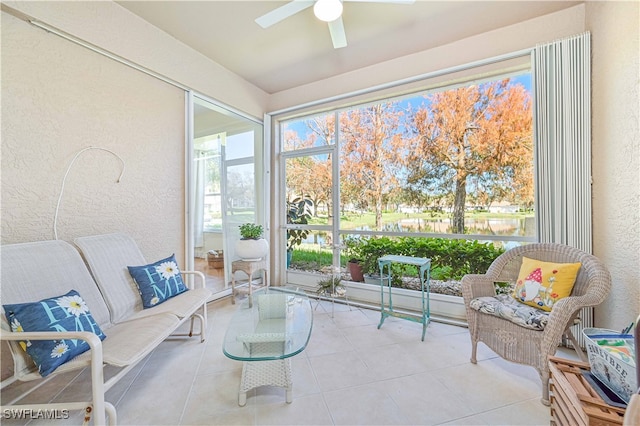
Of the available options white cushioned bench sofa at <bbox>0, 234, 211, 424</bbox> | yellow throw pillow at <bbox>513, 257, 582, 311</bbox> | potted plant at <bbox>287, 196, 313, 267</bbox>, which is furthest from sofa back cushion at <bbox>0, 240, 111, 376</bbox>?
yellow throw pillow at <bbox>513, 257, 582, 311</bbox>

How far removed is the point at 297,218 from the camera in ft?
12.8

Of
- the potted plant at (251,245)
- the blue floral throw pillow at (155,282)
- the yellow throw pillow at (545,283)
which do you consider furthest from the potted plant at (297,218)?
the yellow throw pillow at (545,283)

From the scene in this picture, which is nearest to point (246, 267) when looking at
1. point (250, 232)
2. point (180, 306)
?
point (250, 232)

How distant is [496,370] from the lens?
1.89m

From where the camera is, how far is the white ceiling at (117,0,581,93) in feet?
7.38

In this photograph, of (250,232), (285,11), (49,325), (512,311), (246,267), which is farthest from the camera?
(250,232)

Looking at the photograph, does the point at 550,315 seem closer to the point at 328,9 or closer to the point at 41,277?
the point at 328,9

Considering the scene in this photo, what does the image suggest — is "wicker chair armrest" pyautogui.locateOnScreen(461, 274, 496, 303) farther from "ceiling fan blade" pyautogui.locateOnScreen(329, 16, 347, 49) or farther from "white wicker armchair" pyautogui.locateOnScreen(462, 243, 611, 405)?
"ceiling fan blade" pyautogui.locateOnScreen(329, 16, 347, 49)

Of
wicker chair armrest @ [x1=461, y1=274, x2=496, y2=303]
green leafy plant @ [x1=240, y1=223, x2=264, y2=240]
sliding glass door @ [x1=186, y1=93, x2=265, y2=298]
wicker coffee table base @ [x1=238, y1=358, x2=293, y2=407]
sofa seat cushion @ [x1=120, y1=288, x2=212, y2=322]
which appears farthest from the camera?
green leafy plant @ [x1=240, y1=223, x2=264, y2=240]

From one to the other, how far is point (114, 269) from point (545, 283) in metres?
3.25

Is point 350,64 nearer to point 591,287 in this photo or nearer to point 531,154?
point 531,154

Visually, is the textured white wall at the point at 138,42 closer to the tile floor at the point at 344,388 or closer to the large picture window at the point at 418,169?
the large picture window at the point at 418,169

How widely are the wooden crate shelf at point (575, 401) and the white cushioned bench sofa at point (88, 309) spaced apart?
2.05 m

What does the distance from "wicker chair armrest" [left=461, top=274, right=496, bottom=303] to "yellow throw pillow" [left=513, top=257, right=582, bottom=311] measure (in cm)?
17
